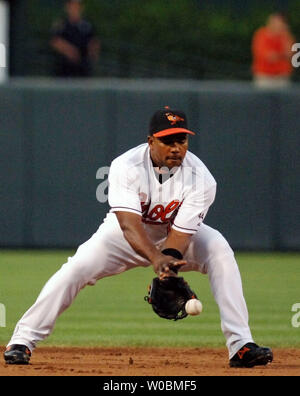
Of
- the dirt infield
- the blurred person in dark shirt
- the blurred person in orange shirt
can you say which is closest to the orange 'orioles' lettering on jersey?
the dirt infield

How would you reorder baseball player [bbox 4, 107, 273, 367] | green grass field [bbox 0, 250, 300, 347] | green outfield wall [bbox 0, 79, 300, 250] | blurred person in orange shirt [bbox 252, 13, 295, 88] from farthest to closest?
blurred person in orange shirt [bbox 252, 13, 295, 88] → green outfield wall [bbox 0, 79, 300, 250] → green grass field [bbox 0, 250, 300, 347] → baseball player [bbox 4, 107, 273, 367]

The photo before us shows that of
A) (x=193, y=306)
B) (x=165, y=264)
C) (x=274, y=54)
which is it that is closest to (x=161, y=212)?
(x=165, y=264)

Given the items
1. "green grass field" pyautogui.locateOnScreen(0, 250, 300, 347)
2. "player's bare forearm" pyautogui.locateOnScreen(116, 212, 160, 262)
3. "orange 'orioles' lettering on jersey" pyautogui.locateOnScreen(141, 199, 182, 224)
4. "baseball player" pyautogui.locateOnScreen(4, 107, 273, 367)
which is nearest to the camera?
"player's bare forearm" pyautogui.locateOnScreen(116, 212, 160, 262)

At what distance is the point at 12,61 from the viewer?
15.7m

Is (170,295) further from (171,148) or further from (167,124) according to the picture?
(167,124)

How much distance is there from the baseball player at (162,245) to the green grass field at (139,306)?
4.59 ft

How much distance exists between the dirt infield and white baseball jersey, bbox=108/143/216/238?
835 mm

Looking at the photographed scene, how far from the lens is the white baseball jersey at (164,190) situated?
6.30m

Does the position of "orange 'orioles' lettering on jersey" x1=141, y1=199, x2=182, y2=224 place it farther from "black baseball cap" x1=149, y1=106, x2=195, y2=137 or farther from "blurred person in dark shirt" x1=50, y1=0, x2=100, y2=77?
"blurred person in dark shirt" x1=50, y1=0, x2=100, y2=77

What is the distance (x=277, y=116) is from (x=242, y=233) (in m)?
1.52

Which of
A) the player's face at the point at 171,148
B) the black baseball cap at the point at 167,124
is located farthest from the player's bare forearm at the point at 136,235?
the black baseball cap at the point at 167,124

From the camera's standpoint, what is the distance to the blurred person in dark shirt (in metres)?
14.8

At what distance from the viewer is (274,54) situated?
14.8m
